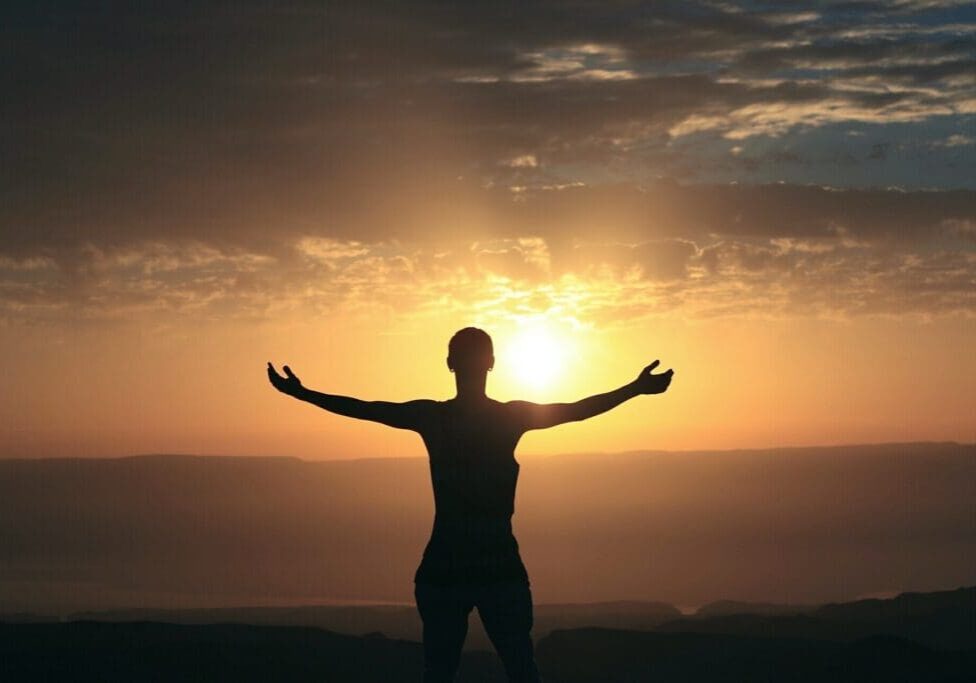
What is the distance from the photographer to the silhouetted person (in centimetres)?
858

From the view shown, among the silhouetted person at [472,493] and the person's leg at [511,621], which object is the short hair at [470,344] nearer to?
the silhouetted person at [472,493]

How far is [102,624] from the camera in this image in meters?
26.8

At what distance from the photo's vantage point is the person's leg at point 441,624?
28.2 ft

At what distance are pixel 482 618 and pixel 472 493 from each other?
2.49 ft

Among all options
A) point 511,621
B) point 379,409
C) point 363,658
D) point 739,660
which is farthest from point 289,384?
point 739,660

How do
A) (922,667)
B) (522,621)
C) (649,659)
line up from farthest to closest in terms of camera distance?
(649,659) < (922,667) < (522,621)

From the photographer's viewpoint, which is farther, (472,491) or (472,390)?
(472,390)

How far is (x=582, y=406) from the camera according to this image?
344 inches

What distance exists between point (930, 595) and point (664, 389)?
48.7 m

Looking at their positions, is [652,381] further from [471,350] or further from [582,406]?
[471,350]

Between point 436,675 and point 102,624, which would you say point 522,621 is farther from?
point 102,624

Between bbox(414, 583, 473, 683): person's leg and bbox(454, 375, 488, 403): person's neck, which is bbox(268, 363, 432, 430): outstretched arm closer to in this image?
bbox(454, 375, 488, 403): person's neck

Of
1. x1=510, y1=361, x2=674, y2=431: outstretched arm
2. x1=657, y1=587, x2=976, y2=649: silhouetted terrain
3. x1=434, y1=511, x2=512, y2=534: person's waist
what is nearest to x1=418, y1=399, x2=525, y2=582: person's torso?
x1=434, y1=511, x2=512, y2=534: person's waist

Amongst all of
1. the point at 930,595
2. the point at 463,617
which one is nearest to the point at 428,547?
the point at 463,617
